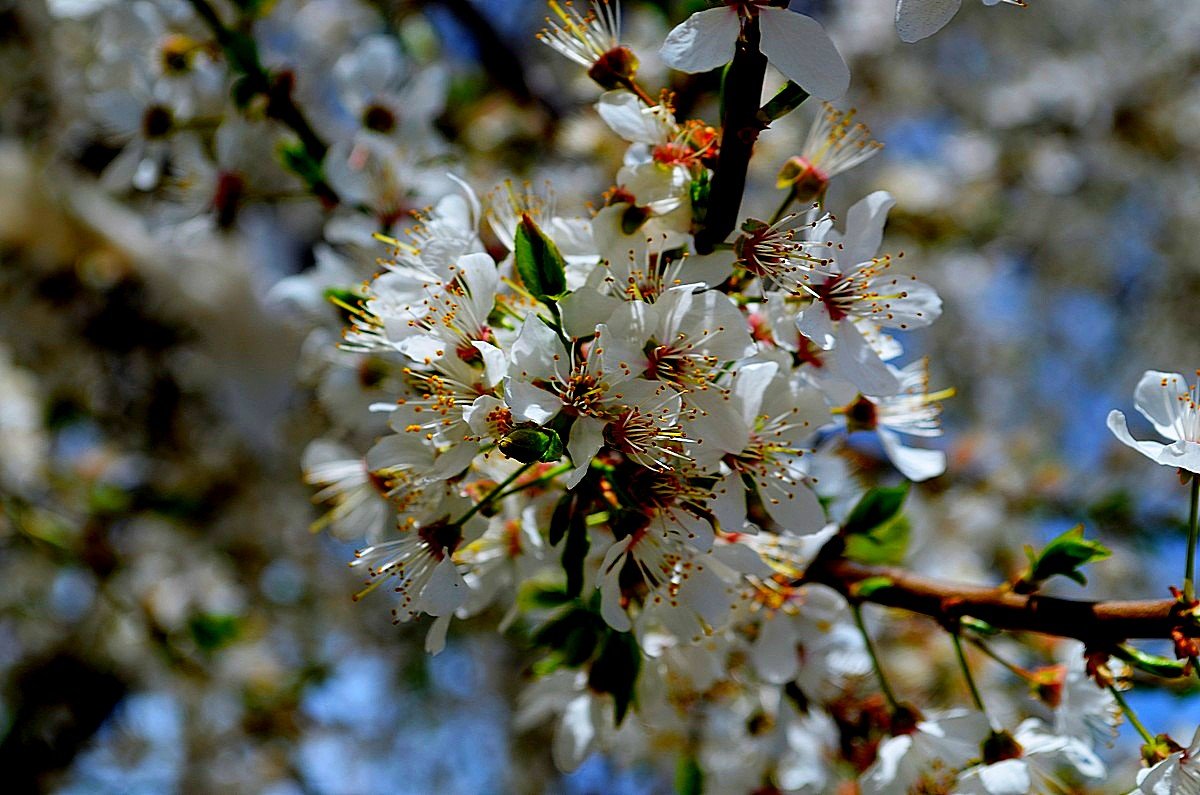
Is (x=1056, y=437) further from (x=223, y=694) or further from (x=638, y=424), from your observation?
(x=638, y=424)

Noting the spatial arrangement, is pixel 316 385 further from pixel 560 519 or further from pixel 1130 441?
pixel 1130 441

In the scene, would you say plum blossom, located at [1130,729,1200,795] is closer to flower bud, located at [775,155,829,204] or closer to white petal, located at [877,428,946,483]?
white petal, located at [877,428,946,483]

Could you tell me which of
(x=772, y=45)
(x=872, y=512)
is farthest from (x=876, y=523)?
(x=772, y=45)

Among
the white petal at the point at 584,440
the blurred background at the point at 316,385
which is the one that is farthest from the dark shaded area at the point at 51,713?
the white petal at the point at 584,440

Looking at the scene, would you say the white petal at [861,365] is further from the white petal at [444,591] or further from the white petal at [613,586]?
the white petal at [444,591]

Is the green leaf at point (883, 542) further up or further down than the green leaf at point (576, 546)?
further down

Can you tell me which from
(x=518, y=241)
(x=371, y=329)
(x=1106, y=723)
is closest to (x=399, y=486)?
(x=371, y=329)

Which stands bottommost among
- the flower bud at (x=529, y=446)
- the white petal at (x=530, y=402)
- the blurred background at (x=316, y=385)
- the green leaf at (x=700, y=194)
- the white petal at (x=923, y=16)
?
the blurred background at (x=316, y=385)

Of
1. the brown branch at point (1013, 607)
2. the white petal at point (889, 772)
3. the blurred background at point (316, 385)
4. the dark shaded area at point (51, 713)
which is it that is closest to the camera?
the brown branch at point (1013, 607)
